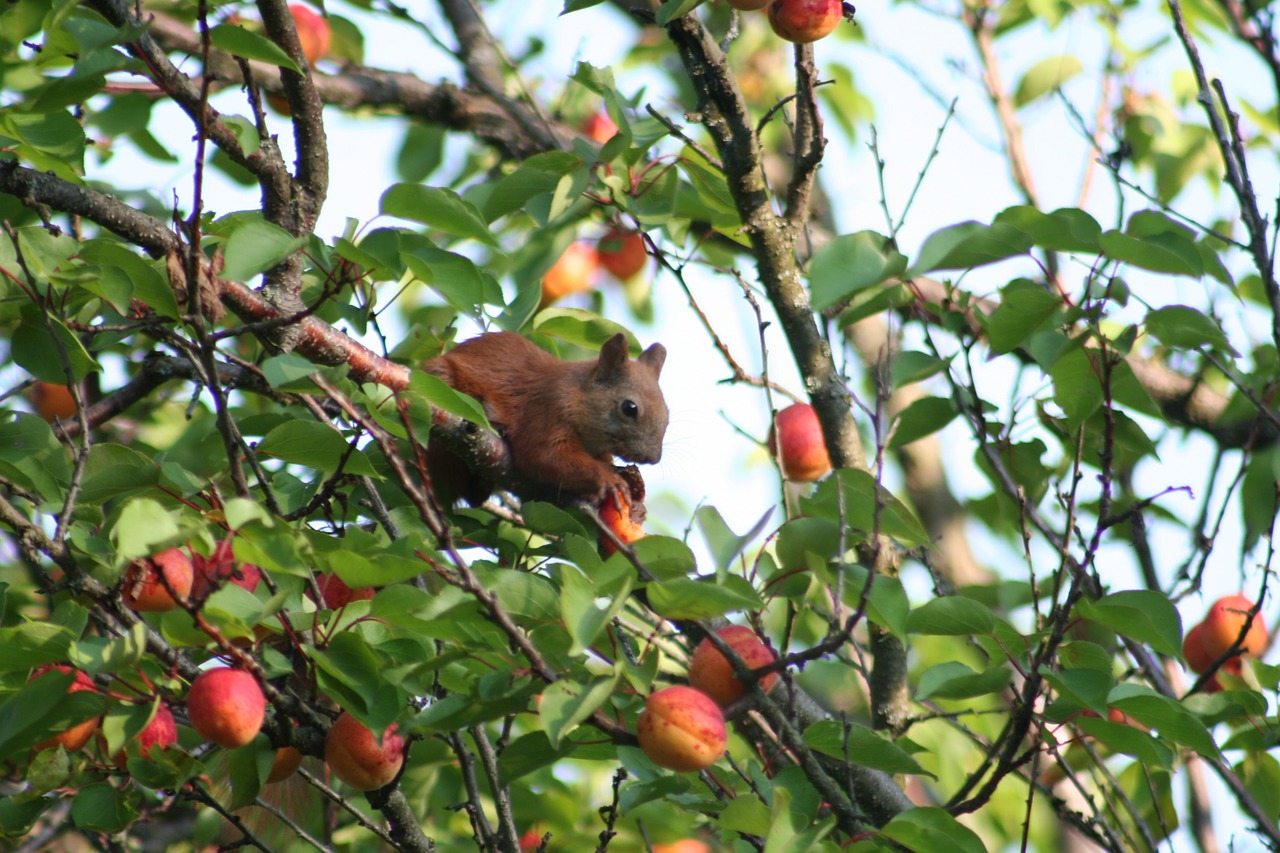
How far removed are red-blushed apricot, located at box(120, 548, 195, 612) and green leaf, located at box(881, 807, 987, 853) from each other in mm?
1266

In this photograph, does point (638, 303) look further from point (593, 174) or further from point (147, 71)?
point (147, 71)

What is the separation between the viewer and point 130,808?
2404mm

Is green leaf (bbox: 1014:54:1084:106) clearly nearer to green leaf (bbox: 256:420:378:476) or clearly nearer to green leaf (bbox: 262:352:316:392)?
green leaf (bbox: 256:420:378:476)

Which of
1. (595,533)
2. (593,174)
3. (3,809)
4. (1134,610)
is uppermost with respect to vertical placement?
(593,174)

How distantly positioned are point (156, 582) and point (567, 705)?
0.83m

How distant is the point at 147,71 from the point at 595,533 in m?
1.39

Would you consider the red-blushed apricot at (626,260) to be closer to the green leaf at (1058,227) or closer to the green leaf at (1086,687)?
the green leaf at (1058,227)

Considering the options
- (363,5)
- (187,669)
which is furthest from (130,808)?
(363,5)

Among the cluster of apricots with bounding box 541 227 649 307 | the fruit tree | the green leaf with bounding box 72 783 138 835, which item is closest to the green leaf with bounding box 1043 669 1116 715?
the fruit tree

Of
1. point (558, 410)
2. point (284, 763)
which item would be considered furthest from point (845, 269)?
point (558, 410)

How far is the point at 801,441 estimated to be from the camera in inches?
155

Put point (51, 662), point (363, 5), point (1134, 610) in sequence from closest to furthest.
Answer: point (51, 662) → point (1134, 610) → point (363, 5)

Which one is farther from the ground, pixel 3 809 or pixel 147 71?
pixel 147 71

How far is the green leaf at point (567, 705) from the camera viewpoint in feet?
5.68
